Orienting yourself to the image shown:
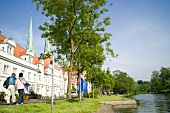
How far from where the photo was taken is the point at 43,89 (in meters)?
50.5

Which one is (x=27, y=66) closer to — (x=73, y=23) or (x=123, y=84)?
(x=73, y=23)

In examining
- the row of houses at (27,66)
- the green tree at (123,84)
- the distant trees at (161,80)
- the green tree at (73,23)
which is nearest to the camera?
the green tree at (73,23)

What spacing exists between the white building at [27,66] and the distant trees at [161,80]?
82.4 meters

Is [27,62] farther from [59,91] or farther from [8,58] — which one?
[59,91]

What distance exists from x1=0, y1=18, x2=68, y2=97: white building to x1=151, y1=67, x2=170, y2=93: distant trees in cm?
8239

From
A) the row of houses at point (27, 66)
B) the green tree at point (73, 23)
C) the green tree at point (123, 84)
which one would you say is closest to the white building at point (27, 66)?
the row of houses at point (27, 66)

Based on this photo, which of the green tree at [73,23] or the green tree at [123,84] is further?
the green tree at [123,84]

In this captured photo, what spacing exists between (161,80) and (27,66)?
111 meters

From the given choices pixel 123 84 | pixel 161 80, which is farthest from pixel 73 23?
pixel 161 80

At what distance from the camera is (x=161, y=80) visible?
430 feet

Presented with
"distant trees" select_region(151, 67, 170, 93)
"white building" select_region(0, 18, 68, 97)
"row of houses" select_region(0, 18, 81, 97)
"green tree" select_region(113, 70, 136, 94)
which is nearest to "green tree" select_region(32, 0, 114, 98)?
"row of houses" select_region(0, 18, 81, 97)

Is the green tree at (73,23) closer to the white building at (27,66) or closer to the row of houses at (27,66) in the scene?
the row of houses at (27,66)

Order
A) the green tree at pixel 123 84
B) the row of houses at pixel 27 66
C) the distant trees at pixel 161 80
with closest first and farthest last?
the row of houses at pixel 27 66
the green tree at pixel 123 84
the distant trees at pixel 161 80

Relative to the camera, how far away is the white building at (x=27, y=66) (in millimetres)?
33166
